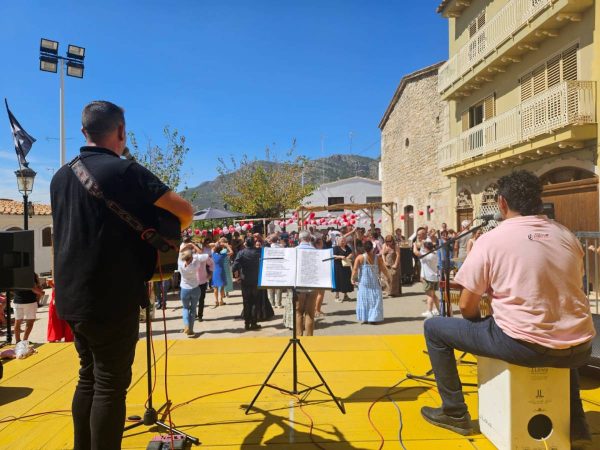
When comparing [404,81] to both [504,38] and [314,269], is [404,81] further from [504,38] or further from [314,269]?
[314,269]

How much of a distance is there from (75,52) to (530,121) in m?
15.3

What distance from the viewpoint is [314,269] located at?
3676 mm

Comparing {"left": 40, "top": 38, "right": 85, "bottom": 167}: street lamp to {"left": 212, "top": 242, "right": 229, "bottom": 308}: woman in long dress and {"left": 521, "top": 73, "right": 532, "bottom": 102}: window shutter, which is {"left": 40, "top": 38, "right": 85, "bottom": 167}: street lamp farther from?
{"left": 521, "top": 73, "right": 532, "bottom": 102}: window shutter

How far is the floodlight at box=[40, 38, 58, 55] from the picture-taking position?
1441cm

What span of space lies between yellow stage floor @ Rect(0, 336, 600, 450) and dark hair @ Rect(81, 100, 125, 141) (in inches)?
79.8

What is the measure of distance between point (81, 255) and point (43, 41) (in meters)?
15.8

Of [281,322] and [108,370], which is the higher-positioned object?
[108,370]

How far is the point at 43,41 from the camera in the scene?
1437cm

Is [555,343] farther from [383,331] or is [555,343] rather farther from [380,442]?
[383,331]

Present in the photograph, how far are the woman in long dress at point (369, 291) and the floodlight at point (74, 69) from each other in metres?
12.2

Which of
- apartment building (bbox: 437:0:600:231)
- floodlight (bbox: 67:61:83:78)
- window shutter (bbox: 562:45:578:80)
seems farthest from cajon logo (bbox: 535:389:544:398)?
floodlight (bbox: 67:61:83:78)

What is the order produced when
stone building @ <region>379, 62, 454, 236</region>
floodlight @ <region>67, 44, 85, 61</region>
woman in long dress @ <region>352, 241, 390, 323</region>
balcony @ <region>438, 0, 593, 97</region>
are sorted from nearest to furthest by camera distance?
woman in long dress @ <region>352, 241, 390, 323</region> → balcony @ <region>438, 0, 593, 97</region> → floodlight @ <region>67, 44, 85, 61</region> → stone building @ <region>379, 62, 454, 236</region>

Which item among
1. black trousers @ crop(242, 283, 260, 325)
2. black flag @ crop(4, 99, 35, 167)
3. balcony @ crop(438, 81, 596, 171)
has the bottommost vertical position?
black trousers @ crop(242, 283, 260, 325)

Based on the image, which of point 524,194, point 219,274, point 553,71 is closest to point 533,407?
point 524,194
